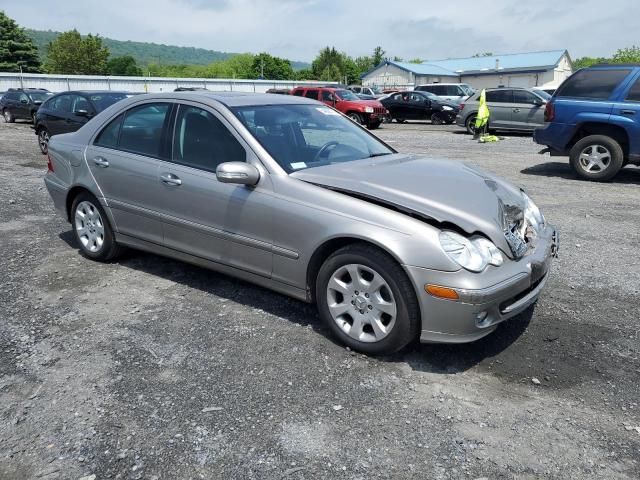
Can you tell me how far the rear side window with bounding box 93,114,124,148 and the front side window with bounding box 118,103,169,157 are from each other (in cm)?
7

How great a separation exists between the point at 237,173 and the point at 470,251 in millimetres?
1633

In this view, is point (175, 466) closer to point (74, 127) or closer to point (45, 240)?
point (45, 240)

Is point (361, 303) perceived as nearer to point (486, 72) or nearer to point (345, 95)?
point (345, 95)

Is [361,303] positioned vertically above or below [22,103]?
below

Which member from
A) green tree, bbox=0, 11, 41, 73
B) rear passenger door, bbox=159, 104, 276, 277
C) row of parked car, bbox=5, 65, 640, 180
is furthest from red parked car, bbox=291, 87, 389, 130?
green tree, bbox=0, 11, 41, 73

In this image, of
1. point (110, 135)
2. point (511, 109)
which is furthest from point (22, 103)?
point (110, 135)

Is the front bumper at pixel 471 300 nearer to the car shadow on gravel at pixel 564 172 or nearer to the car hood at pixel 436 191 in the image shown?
the car hood at pixel 436 191

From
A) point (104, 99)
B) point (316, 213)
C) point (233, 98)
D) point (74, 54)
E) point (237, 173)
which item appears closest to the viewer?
point (316, 213)

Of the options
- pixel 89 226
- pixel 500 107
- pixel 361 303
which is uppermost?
pixel 500 107

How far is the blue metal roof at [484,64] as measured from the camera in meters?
63.5

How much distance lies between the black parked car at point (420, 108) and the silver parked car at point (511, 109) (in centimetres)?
508

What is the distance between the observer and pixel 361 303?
3.46 meters

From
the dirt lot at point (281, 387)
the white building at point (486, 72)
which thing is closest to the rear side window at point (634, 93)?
the dirt lot at point (281, 387)

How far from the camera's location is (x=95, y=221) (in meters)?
5.19
